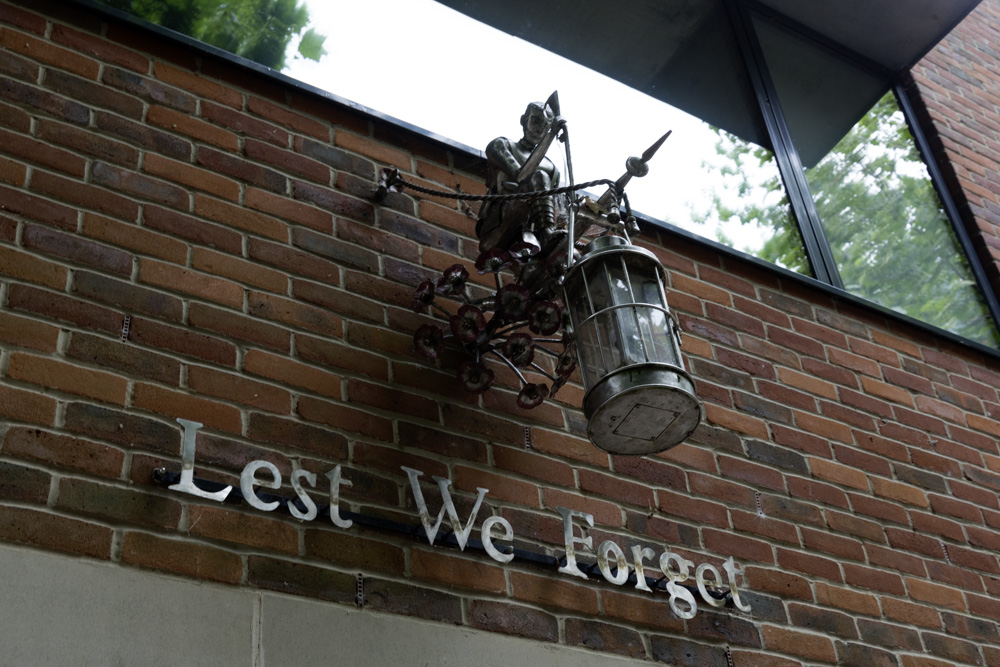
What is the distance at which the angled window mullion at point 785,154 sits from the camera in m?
4.10

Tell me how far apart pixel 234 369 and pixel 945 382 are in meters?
2.56

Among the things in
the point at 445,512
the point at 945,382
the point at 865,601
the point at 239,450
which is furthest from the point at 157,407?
the point at 945,382

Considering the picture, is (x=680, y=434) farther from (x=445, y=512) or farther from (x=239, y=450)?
(x=239, y=450)

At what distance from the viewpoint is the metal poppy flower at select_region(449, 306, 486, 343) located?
2.67 m

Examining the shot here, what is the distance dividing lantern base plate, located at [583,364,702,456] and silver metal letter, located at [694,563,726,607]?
2.01ft

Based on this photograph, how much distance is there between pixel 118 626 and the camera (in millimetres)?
1993

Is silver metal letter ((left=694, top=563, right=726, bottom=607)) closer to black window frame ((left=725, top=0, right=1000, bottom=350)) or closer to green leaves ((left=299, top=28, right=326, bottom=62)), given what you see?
black window frame ((left=725, top=0, right=1000, bottom=350))

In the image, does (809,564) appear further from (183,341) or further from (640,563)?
(183,341)

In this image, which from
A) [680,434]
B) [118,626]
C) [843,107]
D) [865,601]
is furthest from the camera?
[843,107]

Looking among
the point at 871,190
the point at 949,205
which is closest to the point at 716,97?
the point at 871,190

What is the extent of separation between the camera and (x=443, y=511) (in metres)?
2.52

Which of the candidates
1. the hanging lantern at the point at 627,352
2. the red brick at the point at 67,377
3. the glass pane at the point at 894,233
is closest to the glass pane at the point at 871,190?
the glass pane at the point at 894,233

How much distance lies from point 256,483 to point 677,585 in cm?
107

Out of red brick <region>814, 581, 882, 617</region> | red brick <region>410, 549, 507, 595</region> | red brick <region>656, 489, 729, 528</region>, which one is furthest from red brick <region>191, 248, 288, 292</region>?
red brick <region>814, 581, 882, 617</region>
